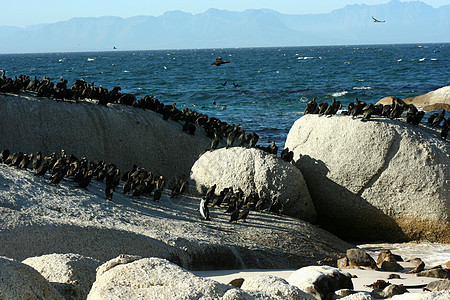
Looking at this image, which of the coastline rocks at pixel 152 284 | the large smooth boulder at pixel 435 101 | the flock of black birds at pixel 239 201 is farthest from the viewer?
the large smooth boulder at pixel 435 101

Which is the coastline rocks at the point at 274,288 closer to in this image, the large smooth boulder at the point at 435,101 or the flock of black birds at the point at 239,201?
the flock of black birds at the point at 239,201

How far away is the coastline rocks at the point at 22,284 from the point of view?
5129 mm

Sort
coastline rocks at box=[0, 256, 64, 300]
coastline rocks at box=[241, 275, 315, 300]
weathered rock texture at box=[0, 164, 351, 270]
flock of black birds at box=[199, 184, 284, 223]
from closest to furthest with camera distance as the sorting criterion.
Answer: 1. coastline rocks at box=[0, 256, 64, 300]
2. coastline rocks at box=[241, 275, 315, 300]
3. weathered rock texture at box=[0, 164, 351, 270]
4. flock of black birds at box=[199, 184, 284, 223]

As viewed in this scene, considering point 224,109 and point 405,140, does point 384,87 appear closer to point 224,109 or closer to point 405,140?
point 224,109

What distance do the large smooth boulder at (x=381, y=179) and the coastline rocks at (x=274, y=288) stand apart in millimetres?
7721

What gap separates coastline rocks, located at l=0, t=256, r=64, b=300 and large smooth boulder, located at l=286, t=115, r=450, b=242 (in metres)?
8.66

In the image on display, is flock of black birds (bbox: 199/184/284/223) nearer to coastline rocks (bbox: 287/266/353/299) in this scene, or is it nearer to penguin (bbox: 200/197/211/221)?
penguin (bbox: 200/197/211/221)

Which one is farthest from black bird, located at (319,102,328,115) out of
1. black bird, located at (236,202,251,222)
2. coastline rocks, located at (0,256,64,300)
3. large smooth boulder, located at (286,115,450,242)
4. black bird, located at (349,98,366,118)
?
coastline rocks, located at (0,256,64,300)

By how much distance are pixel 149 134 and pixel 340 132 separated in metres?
5.73

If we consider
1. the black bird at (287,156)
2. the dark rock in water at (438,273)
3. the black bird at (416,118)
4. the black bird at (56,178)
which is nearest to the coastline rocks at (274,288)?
the dark rock in water at (438,273)

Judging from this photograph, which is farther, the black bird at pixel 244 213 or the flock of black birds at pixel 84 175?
the flock of black birds at pixel 84 175

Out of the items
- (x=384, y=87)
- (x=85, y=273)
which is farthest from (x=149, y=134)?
(x=384, y=87)

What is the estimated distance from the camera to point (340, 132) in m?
13.3

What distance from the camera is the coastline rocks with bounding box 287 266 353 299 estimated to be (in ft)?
24.6
